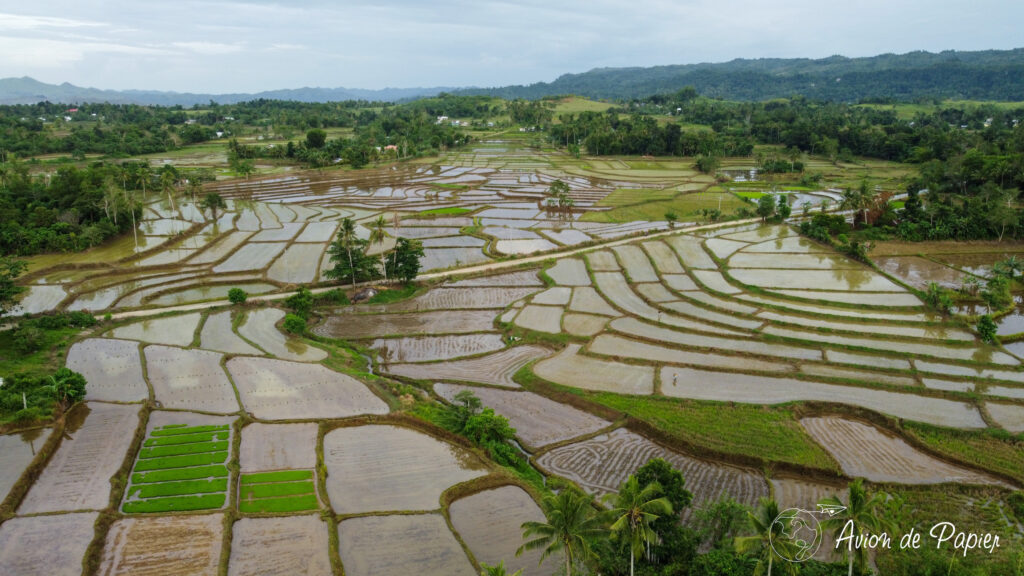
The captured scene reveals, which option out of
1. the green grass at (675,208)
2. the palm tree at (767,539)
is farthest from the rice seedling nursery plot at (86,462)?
the green grass at (675,208)

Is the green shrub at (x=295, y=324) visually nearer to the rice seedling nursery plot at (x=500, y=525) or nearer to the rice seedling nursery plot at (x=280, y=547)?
the rice seedling nursery plot at (x=280, y=547)

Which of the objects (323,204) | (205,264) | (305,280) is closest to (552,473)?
(305,280)

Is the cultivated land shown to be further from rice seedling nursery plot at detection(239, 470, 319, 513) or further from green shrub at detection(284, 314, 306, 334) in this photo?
green shrub at detection(284, 314, 306, 334)

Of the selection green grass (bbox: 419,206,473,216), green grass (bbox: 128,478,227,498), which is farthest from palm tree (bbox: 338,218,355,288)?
green grass (bbox: 419,206,473,216)

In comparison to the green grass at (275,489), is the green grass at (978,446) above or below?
below

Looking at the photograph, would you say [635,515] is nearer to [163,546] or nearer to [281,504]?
[281,504]

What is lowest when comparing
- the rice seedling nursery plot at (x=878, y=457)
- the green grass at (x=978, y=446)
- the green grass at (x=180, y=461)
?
the rice seedling nursery plot at (x=878, y=457)

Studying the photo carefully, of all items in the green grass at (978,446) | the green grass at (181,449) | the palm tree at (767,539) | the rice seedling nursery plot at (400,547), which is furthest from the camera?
the green grass at (181,449)

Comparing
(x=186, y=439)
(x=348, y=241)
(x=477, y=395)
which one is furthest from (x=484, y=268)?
(x=186, y=439)
